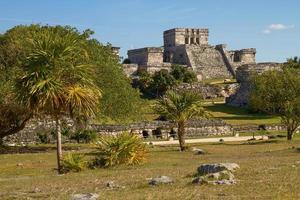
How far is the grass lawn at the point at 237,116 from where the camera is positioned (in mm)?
49128

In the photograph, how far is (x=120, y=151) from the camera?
69.4ft

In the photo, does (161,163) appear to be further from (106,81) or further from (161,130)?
(161,130)

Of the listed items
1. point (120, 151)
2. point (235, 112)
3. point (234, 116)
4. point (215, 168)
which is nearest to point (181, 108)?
point (120, 151)

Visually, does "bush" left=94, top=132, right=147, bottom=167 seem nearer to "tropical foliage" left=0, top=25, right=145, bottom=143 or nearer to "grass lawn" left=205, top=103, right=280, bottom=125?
"tropical foliage" left=0, top=25, right=145, bottom=143

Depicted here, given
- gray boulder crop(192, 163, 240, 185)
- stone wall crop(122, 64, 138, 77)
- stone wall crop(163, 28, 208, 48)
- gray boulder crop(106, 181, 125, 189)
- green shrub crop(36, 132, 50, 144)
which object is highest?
stone wall crop(163, 28, 208, 48)

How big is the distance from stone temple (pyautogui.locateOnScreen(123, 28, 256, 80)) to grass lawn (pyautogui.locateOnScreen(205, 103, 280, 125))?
2987 cm

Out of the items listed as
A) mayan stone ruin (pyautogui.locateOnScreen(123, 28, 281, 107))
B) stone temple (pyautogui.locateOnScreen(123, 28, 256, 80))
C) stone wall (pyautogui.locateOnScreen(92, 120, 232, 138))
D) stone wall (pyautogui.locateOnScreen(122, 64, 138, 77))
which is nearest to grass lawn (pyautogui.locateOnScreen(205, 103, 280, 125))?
stone wall (pyautogui.locateOnScreen(92, 120, 232, 138))

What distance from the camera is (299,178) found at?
1266 centimetres

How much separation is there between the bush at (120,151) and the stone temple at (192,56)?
65410mm

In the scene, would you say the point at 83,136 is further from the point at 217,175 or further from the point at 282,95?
the point at 217,175

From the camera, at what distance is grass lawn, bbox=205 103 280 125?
4913 centimetres

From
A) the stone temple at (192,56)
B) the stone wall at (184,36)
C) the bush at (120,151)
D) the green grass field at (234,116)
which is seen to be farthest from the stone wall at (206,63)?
the bush at (120,151)

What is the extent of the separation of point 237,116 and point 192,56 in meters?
44.5

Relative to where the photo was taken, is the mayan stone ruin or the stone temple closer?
the mayan stone ruin
